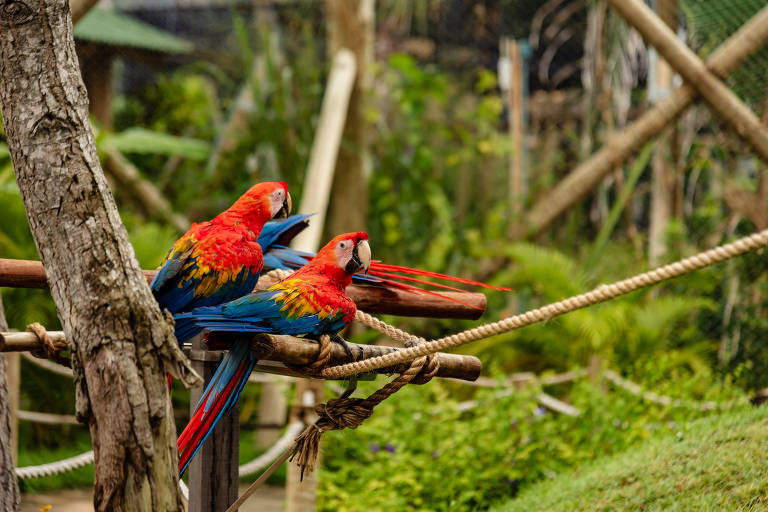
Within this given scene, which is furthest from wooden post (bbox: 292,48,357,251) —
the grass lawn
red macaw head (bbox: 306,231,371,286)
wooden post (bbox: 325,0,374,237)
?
red macaw head (bbox: 306,231,371,286)

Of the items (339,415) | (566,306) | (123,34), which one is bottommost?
(339,415)

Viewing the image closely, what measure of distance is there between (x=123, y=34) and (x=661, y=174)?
13.7ft

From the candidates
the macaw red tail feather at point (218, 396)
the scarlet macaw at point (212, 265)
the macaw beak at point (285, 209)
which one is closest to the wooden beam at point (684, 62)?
the macaw beak at point (285, 209)

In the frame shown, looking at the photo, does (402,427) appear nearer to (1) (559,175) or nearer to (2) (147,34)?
(1) (559,175)

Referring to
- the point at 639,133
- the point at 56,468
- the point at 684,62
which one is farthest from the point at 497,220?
the point at 56,468

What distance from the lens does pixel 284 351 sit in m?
1.16

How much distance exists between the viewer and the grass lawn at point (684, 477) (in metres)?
1.62

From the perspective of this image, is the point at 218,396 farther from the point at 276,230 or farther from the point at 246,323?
the point at 276,230

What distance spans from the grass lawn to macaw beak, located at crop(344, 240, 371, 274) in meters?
0.89

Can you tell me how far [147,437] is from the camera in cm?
106

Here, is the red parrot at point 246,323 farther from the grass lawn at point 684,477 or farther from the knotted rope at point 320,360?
the grass lawn at point 684,477

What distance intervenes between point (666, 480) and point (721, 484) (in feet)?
0.56

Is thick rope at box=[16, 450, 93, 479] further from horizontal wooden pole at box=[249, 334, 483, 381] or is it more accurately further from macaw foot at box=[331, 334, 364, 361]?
macaw foot at box=[331, 334, 364, 361]

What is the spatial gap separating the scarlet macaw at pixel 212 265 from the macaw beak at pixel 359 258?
17 centimetres
